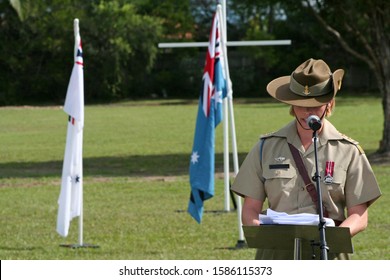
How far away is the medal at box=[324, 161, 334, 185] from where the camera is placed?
5.64 metres

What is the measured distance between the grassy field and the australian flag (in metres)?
0.54

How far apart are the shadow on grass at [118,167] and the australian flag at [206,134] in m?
9.18

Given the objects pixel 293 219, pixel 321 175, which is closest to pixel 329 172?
pixel 321 175

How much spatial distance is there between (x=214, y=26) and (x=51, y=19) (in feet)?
182

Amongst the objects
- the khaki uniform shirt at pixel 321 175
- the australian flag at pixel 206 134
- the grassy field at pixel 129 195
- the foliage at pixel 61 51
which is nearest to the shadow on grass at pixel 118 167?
the grassy field at pixel 129 195

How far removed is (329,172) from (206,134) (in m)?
8.25

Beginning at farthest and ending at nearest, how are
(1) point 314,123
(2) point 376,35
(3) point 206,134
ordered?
(2) point 376,35 → (3) point 206,134 → (1) point 314,123

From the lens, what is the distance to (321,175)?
18.6ft

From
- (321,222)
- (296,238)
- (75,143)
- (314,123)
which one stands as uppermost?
(314,123)

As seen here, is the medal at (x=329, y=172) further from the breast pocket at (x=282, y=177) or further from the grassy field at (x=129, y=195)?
the grassy field at (x=129, y=195)

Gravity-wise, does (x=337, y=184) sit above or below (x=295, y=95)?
below

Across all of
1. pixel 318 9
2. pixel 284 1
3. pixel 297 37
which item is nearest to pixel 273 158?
pixel 284 1

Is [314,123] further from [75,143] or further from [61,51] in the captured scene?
[61,51]

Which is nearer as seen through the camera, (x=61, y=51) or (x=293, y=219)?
(x=293, y=219)
